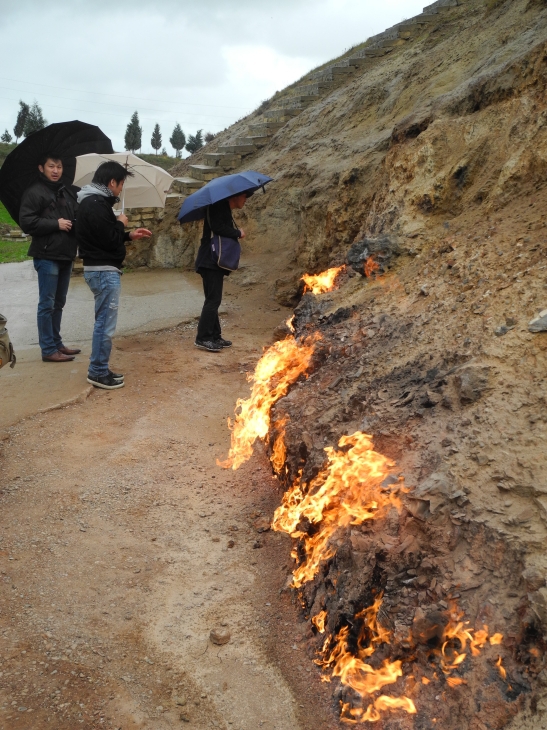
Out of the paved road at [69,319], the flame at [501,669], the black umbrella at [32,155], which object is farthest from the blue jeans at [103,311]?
the flame at [501,669]

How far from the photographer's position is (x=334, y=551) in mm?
3871

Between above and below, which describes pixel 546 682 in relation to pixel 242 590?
above

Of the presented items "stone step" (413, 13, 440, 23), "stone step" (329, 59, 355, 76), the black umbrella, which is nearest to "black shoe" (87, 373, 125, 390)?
the black umbrella

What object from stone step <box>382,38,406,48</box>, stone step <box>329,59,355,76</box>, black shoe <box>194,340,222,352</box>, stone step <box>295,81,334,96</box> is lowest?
black shoe <box>194,340,222,352</box>

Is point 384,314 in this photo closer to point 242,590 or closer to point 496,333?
point 496,333

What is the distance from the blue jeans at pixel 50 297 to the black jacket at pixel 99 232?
71 cm

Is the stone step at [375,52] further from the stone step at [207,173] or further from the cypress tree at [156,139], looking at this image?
the cypress tree at [156,139]

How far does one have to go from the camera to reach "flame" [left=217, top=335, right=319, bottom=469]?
5973mm

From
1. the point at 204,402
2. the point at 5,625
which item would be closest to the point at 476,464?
the point at 5,625

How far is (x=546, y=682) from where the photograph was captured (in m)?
2.72

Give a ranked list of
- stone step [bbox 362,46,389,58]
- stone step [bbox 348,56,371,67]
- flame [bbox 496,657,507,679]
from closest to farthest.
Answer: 1. flame [bbox 496,657,507,679]
2. stone step [bbox 362,46,389,58]
3. stone step [bbox 348,56,371,67]

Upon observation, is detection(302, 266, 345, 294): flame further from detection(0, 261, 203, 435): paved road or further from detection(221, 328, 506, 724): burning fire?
detection(0, 261, 203, 435): paved road

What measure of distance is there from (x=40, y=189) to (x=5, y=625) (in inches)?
198

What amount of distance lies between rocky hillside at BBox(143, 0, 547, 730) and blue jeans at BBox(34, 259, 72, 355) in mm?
2885
